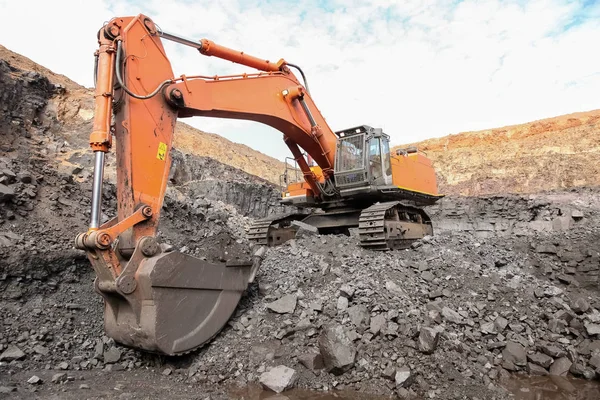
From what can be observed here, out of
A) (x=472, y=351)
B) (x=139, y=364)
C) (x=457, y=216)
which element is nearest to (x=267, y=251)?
(x=139, y=364)

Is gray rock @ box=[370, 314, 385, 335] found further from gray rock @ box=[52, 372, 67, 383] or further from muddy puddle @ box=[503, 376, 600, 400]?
gray rock @ box=[52, 372, 67, 383]

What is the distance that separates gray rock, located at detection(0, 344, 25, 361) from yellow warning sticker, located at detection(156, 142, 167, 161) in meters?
2.53

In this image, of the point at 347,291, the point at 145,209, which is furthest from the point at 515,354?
the point at 145,209

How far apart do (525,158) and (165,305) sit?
84.2 feet

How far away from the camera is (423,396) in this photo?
3789 mm

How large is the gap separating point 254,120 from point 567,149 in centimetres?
2457

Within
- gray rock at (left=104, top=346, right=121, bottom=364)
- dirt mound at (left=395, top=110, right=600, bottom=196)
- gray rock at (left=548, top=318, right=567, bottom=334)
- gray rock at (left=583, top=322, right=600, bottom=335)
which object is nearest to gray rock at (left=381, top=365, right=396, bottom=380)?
gray rock at (left=548, top=318, right=567, bottom=334)

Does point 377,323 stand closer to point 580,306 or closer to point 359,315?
point 359,315

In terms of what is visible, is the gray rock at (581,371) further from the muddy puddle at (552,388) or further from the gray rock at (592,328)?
the gray rock at (592,328)

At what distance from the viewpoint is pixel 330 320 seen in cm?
475

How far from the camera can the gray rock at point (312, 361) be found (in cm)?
413

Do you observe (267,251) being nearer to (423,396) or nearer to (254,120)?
(254,120)

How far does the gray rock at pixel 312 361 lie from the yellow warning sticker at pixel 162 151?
8.55 feet

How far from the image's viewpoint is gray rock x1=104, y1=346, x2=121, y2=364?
4438 millimetres
